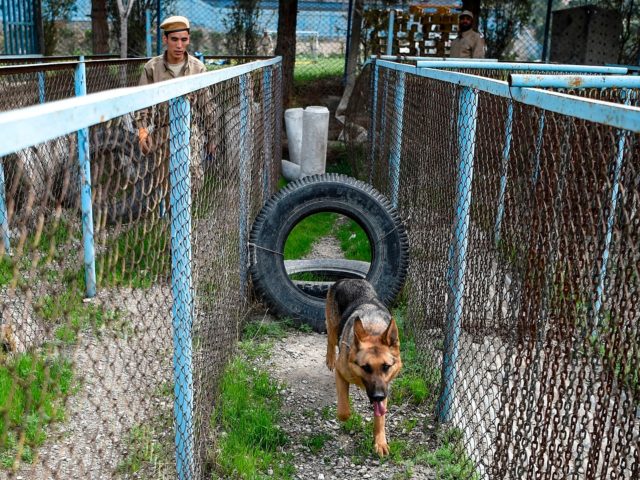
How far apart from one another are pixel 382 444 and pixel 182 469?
1235mm

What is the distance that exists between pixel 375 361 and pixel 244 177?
1804mm

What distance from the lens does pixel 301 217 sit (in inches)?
227

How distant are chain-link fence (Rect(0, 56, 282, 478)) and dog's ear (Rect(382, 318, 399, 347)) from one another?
90cm

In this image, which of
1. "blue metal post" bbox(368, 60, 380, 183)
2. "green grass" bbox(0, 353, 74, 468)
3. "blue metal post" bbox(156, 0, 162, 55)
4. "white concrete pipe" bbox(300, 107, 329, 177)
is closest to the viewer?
"green grass" bbox(0, 353, 74, 468)

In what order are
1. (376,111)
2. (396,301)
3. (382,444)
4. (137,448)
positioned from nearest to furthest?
(137,448) → (382,444) → (396,301) → (376,111)

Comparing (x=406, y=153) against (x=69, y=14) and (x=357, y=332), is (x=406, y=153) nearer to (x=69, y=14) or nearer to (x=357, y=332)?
(x=357, y=332)

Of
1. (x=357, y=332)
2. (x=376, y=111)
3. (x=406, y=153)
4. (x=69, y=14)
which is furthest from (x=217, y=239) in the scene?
(x=69, y=14)

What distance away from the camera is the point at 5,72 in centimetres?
443

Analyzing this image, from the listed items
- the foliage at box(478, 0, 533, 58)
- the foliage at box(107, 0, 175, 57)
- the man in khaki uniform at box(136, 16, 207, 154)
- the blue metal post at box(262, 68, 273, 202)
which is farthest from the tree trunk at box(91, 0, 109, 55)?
the foliage at box(478, 0, 533, 58)

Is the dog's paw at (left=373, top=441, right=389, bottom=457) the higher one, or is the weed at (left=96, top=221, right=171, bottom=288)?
the weed at (left=96, top=221, right=171, bottom=288)

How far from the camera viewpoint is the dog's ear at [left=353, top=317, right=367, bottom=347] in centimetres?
385

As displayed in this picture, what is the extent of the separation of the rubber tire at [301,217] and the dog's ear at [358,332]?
5.42 ft

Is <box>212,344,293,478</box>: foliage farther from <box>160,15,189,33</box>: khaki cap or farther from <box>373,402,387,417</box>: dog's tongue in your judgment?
<box>160,15,189,33</box>: khaki cap

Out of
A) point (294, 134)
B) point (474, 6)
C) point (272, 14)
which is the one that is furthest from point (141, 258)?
point (272, 14)
